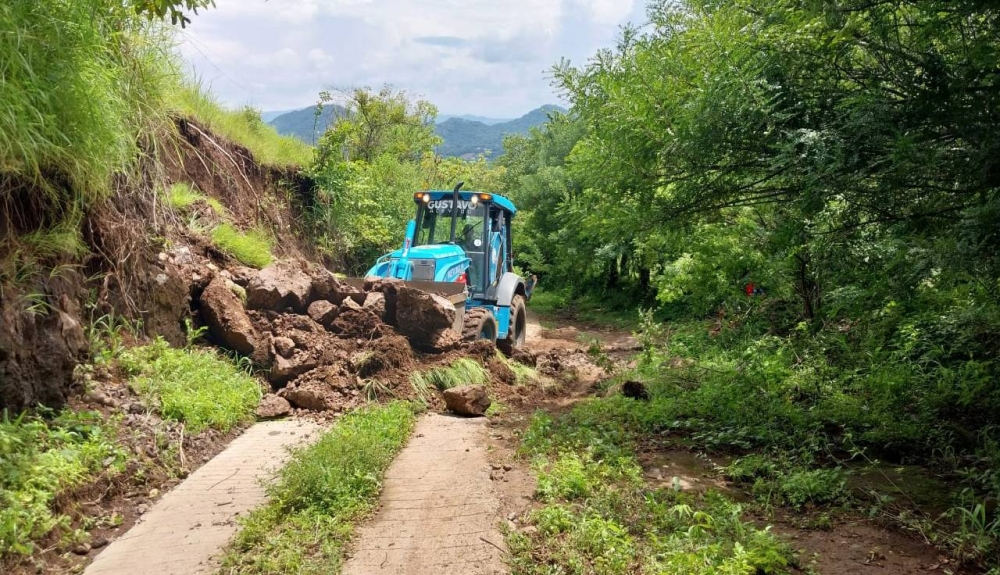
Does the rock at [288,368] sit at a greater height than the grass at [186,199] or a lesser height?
lesser

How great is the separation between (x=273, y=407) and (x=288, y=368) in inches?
23.1

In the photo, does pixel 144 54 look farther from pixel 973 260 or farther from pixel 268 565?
pixel 973 260

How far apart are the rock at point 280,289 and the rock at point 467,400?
2369 mm

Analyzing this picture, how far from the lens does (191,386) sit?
6.50 metres

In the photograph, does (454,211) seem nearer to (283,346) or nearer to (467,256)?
(467,256)

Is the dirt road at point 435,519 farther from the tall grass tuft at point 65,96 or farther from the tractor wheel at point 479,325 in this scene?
the tall grass tuft at point 65,96

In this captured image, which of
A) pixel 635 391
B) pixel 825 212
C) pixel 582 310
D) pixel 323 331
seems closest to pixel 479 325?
pixel 323 331

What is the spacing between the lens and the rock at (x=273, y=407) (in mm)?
6918

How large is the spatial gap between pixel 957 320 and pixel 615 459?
3.18m

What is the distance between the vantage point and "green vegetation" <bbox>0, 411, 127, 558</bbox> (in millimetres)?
4031

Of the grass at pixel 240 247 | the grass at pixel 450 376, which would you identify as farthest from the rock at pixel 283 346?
Answer: the grass at pixel 240 247

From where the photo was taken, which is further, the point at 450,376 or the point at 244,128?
the point at 244,128

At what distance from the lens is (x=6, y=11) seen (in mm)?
4742

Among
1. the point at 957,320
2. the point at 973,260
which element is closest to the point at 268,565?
the point at 973,260
